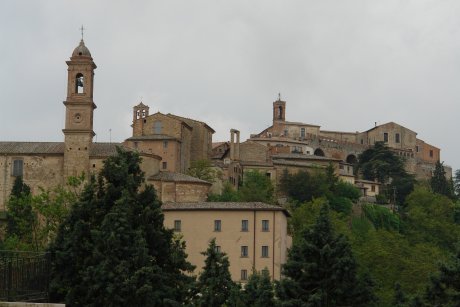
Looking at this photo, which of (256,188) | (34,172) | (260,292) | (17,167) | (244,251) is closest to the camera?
(260,292)

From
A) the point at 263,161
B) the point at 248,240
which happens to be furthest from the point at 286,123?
the point at 248,240

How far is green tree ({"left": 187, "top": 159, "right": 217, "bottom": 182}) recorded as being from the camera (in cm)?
7438

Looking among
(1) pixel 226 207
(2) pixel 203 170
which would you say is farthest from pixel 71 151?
(1) pixel 226 207

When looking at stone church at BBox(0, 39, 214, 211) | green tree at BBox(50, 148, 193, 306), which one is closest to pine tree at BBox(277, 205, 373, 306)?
green tree at BBox(50, 148, 193, 306)

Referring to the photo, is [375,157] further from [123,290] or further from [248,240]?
[123,290]

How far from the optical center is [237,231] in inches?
2221

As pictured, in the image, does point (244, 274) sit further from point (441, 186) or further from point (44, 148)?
point (441, 186)

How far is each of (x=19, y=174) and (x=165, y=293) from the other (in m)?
40.9

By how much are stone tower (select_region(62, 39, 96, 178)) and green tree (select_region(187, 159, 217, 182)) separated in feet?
34.4

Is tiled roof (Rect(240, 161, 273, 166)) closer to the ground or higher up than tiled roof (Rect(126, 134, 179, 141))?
closer to the ground

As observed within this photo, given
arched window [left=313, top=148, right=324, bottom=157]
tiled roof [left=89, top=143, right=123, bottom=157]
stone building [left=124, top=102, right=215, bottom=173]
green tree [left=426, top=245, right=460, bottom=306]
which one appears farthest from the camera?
arched window [left=313, top=148, right=324, bottom=157]

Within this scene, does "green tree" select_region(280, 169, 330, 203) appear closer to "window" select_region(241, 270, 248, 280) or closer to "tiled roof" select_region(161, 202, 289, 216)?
"tiled roof" select_region(161, 202, 289, 216)

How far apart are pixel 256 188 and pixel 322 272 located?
40886 millimetres

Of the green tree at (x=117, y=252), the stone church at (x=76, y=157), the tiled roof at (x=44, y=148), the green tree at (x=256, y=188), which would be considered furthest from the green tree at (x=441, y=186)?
the green tree at (x=117, y=252)
